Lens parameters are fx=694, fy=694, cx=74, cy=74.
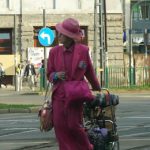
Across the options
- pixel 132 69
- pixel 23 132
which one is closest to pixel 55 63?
pixel 23 132

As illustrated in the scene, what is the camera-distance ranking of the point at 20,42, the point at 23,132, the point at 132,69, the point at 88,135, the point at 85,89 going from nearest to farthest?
the point at 85,89
the point at 88,135
the point at 23,132
the point at 132,69
the point at 20,42

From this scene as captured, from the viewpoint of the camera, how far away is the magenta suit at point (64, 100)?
741 cm

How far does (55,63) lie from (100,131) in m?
1.14

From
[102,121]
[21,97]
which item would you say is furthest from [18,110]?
[102,121]

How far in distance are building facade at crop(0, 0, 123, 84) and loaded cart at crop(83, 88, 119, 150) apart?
34.0 m

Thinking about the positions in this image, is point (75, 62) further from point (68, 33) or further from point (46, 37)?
point (46, 37)

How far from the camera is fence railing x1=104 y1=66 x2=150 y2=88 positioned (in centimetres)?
3903

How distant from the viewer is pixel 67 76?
7445 millimetres

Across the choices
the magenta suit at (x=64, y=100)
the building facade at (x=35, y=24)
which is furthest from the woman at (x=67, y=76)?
the building facade at (x=35, y=24)

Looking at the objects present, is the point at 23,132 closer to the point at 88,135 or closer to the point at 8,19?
the point at 88,135

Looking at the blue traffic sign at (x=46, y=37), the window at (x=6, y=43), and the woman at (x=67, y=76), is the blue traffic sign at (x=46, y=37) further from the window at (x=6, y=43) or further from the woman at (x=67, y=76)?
the woman at (x=67, y=76)

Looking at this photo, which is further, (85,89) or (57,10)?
(57,10)

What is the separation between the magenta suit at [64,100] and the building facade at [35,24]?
114ft

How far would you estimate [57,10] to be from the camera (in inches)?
1706
